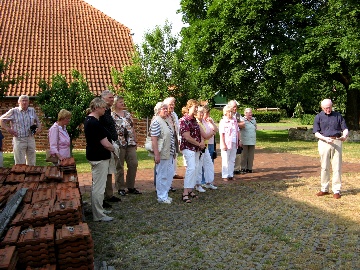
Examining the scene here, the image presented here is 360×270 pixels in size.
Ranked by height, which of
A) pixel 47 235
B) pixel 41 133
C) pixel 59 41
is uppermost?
pixel 59 41

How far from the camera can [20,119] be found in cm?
976

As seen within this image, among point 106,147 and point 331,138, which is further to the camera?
point 331,138

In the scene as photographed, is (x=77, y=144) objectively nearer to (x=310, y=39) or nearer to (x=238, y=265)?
(x=310, y=39)

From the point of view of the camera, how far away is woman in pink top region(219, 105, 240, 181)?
36.0ft

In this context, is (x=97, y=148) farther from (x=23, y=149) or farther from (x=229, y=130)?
(x=229, y=130)

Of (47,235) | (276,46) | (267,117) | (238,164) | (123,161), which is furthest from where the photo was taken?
(267,117)

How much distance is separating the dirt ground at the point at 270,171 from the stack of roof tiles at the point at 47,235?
511 cm

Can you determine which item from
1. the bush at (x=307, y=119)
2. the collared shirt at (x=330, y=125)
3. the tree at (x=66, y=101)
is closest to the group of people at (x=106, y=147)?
the collared shirt at (x=330, y=125)

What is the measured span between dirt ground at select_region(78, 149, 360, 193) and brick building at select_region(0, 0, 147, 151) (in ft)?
30.4

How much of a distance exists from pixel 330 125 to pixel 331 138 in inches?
10.1

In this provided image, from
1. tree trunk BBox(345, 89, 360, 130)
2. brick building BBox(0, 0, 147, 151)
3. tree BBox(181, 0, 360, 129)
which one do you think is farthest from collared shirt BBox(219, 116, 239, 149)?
tree trunk BBox(345, 89, 360, 130)

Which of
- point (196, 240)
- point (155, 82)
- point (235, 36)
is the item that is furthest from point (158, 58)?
point (196, 240)

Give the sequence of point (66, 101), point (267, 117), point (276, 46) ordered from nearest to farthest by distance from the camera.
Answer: point (66, 101), point (276, 46), point (267, 117)

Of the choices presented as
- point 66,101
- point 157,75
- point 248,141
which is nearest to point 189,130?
point 248,141
